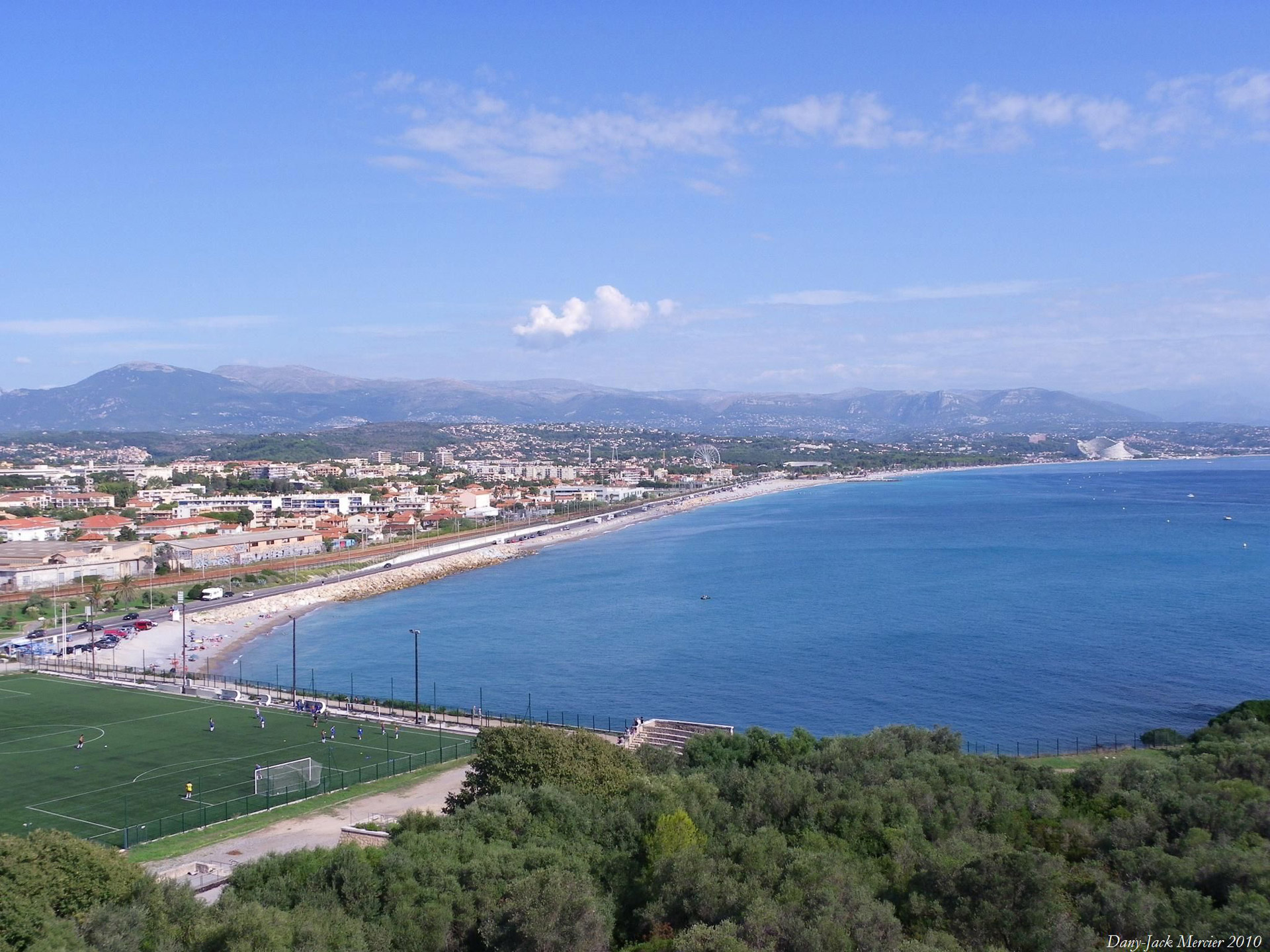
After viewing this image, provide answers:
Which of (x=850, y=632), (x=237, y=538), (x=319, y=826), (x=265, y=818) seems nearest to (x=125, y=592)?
(x=237, y=538)

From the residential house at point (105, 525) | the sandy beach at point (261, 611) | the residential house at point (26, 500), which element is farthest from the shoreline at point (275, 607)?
the residential house at point (26, 500)

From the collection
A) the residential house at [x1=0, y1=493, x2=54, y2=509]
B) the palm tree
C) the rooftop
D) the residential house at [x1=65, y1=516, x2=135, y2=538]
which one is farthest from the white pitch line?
the residential house at [x1=0, y1=493, x2=54, y2=509]

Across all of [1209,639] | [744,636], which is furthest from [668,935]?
[1209,639]

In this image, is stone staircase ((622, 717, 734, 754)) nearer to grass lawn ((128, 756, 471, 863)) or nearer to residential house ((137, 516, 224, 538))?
grass lawn ((128, 756, 471, 863))

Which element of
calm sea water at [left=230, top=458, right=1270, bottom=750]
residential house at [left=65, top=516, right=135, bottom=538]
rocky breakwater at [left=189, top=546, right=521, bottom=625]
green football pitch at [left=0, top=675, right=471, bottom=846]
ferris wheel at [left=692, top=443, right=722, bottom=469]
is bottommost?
rocky breakwater at [left=189, top=546, right=521, bottom=625]

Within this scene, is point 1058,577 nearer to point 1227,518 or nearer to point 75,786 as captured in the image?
point 1227,518

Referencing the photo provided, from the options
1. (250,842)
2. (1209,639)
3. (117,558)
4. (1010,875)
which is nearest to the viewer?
(1010,875)
